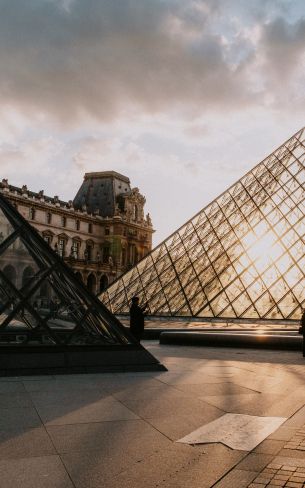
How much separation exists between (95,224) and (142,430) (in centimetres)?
7072

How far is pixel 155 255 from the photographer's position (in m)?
26.2

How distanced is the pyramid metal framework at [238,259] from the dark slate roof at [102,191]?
174 ft

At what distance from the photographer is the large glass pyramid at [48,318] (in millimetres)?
7473

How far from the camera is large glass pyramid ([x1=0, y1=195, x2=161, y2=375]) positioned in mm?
7473

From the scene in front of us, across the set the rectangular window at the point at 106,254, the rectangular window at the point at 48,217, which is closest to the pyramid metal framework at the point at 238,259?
the rectangular window at the point at 48,217

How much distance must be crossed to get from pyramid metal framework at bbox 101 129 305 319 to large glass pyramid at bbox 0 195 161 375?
12.2 metres

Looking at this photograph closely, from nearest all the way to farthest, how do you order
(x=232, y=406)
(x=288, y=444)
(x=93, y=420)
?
(x=288, y=444) < (x=93, y=420) < (x=232, y=406)

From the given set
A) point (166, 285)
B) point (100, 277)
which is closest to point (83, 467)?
point (166, 285)

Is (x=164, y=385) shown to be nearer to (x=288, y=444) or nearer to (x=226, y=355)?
(x=288, y=444)

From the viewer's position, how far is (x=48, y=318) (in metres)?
8.56

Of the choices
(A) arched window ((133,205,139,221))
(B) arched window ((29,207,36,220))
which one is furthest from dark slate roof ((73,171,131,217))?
(B) arched window ((29,207,36,220))

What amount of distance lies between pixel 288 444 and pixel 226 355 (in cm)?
703

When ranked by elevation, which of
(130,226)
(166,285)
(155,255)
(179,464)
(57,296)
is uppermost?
(130,226)

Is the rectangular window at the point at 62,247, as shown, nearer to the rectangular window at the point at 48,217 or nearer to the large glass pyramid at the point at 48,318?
the rectangular window at the point at 48,217
